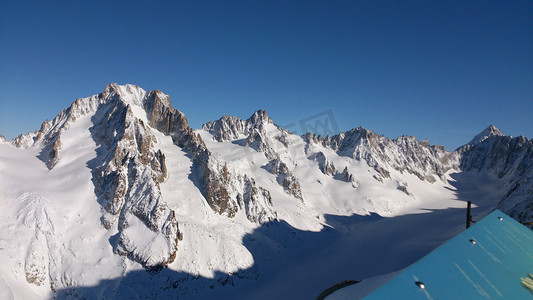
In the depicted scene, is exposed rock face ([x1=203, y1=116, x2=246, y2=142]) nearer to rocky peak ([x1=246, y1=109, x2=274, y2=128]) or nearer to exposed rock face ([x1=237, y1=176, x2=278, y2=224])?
rocky peak ([x1=246, y1=109, x2=274, y2=128])

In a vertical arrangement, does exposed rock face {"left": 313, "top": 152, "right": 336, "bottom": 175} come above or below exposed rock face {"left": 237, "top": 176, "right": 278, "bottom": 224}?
above

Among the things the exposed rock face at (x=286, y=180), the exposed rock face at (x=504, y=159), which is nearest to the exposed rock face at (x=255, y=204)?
the exposed rock face at (x=286, y=180)

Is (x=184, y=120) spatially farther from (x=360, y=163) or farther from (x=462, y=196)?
(x=462, y=196)

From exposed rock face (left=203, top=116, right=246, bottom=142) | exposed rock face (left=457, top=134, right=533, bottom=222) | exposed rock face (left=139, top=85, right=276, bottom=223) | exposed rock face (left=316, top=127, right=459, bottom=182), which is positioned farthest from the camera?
exposed rock face (left=316, top=127, right=459, bottom=182)

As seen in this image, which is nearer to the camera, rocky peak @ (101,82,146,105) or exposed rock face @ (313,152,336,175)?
rocky peak @ (101,82,146,105)

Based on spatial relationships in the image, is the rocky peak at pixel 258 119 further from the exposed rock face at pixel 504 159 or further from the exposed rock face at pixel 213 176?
the exposed rock face at pixel 504 159

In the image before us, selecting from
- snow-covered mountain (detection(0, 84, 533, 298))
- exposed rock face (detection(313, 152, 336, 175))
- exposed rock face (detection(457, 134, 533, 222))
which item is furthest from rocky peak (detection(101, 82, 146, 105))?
exposed rock face (detection(457, 134, 533, 222))
